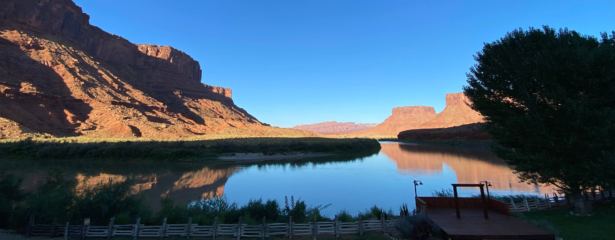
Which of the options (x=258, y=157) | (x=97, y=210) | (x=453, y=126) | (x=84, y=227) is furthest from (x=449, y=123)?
(x=84, y=227)

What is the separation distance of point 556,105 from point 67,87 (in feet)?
212

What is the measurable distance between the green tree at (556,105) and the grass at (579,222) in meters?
0.54

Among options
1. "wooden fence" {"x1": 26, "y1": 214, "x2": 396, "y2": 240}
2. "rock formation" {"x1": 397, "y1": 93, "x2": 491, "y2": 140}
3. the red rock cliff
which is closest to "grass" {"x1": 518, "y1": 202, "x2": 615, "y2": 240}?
"wooden fence" {"x1": 26, "y1": 214, "x2": 396, "y2": 240}

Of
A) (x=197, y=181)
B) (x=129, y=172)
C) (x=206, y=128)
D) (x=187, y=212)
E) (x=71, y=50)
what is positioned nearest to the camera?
(x=187, y=212)

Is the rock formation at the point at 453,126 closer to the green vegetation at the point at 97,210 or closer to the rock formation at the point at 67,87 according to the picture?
the green vegetation at the point at 97,210

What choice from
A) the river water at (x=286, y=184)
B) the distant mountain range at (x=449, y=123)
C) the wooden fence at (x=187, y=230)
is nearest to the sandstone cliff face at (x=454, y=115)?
the distant mountain range at (x=449, y=123)

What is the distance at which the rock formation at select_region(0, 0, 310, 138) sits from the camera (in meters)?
41.4

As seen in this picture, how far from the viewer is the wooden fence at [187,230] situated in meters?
6.88

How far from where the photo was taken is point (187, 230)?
6938 millimetres

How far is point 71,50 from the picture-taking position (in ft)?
186

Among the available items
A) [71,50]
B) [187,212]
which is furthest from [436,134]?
[71,50]

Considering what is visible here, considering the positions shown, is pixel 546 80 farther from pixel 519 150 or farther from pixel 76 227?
pixel 76 227

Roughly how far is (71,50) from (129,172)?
170 feet

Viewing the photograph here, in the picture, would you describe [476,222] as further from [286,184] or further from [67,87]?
[67,87]
